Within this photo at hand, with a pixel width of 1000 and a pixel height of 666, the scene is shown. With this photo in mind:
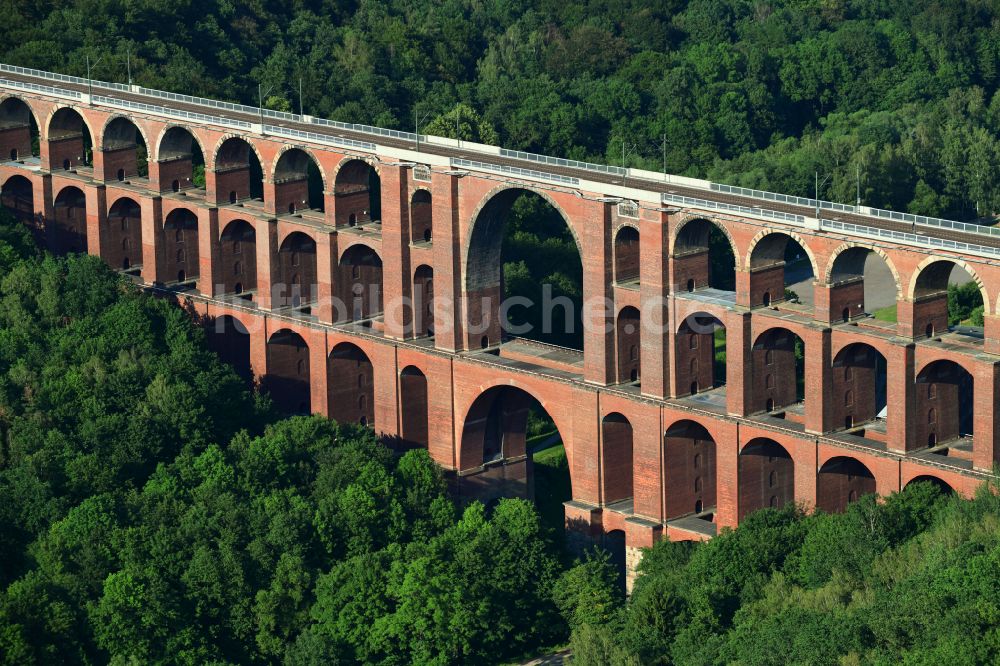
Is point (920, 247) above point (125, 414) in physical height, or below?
above

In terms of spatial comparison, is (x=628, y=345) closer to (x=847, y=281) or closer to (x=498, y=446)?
(x=498, y=446)

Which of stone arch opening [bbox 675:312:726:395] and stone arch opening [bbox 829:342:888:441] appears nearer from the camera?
stone arch opening [bbox 829:342:888:441]

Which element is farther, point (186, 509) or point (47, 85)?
point (47, 85)

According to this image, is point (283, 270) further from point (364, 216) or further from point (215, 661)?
point (215, 661)

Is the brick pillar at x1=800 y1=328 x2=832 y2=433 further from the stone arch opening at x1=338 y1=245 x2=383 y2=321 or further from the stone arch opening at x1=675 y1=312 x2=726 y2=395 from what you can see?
the stone arch opening at x1=338 y1=245 x2=383 y2=321

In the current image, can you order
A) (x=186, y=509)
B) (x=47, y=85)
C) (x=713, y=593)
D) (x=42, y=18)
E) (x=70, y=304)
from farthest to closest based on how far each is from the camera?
1. (x=42, y=18)
2. (x=47, y=85)
3. (x=70, y=304)
4. (x=186, y=509)
5. (x=713, y=593)

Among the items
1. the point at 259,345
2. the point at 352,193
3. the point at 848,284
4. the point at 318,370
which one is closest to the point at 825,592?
the point at 848,284

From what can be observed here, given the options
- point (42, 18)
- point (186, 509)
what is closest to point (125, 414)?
point (186, 509)

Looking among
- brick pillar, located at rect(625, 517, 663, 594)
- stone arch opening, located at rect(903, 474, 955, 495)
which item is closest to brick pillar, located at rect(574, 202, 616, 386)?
brick pillar, located at rect(625, 517, 663, 594)
